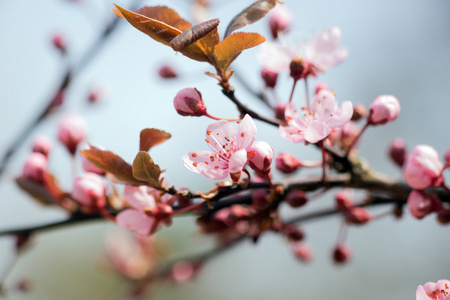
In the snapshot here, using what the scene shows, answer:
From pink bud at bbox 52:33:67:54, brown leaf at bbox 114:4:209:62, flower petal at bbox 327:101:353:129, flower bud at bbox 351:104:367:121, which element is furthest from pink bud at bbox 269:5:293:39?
pink bud at bbox 52:33:67:54

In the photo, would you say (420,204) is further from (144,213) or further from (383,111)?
(144,213)

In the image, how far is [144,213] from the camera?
917 mm

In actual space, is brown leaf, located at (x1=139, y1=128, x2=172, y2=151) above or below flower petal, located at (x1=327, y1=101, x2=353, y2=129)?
below

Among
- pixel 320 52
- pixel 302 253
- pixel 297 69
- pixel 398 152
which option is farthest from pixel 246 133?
pixel 302 253

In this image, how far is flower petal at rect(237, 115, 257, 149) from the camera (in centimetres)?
74

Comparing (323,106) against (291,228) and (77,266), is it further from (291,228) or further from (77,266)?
(77,266)

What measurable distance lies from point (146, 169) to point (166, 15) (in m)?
0.29

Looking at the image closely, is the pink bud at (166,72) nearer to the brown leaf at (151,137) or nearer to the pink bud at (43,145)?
the pink bud at (43,145)

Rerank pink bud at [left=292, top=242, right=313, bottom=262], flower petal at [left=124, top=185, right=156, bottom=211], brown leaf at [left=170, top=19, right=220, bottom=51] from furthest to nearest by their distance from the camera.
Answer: pink bud at [left=292, top=242, right=313, bottom=262] → flower petal at [left=124, top=185, right=156, bottom=211] → brown leaf at [left=170, top=19, right=220, bottom=51]

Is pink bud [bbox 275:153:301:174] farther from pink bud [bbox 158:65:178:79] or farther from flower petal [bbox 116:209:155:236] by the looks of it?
pink bud [bbox 158:65:178:79]

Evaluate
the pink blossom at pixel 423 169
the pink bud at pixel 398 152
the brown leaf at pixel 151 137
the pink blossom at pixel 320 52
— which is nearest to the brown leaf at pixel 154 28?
the brown leaf at pixel 151 137

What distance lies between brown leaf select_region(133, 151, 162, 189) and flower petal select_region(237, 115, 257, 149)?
16 cm

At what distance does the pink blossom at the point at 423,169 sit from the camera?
87cm

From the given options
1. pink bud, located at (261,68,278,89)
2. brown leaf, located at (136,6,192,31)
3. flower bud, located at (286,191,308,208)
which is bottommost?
flower bud, located at (286,191,308,208)
